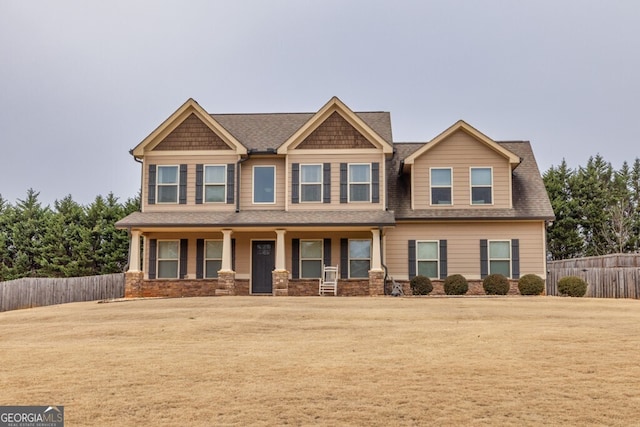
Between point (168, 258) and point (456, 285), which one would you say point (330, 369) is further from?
point (168, 258)

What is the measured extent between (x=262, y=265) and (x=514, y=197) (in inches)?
417

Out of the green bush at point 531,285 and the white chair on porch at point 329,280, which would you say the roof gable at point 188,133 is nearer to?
the white chair on porch at point 329,280

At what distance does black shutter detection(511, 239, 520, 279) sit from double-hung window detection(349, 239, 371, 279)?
5600mm

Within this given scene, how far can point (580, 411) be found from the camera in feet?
23.8

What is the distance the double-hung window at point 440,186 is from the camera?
88.4 ft

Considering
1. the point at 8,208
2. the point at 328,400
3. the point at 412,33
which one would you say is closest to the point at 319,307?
the point at 328,400

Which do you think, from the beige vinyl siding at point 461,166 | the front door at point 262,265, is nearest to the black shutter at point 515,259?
the beige vinyl siding at point 461,166

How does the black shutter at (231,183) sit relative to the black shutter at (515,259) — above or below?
above

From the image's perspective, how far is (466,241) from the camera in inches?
1040

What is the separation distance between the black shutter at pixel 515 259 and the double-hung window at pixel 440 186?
3.03m

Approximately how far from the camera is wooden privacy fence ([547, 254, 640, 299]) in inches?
979

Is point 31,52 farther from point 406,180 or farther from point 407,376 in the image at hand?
point 407,376

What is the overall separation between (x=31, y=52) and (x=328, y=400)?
26262mm

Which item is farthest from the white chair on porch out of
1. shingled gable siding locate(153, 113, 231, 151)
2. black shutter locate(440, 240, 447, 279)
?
shingled gable siding locate(153, 113, 231, 151)
